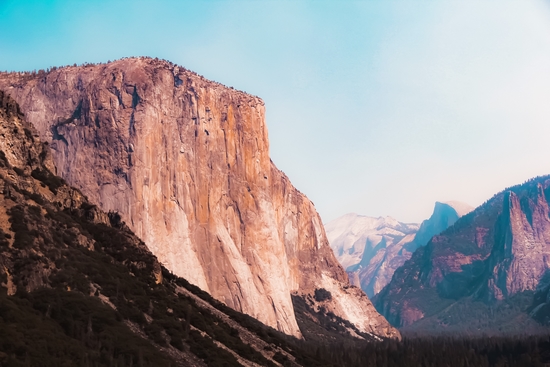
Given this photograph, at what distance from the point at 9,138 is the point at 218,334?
38.2 metres

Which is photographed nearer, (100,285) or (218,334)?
(100,285)

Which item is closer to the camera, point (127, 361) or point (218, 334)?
point (127, 361)

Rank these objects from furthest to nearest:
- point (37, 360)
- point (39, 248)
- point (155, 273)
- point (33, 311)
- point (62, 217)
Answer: point (155, 273) → point (62, 217) → point (39, 248) → point (33, 311) → point (37, 360)

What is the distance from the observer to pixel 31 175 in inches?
4373

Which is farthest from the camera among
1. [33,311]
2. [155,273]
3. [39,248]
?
[155,273]

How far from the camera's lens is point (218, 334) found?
112188 millimetres

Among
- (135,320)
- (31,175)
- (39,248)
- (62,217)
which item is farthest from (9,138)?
(135,320)

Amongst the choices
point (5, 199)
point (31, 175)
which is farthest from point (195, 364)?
point (31, 175)

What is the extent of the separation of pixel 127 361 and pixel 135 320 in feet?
43.8

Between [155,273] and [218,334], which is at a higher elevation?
[155,273]

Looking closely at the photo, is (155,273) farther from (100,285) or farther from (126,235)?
(100,285)

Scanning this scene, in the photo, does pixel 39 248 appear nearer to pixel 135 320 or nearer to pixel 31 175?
pixel 135 320

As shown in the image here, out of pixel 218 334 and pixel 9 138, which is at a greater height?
pixel 9 138

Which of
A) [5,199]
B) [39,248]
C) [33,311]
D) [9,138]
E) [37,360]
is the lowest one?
[37,360]
